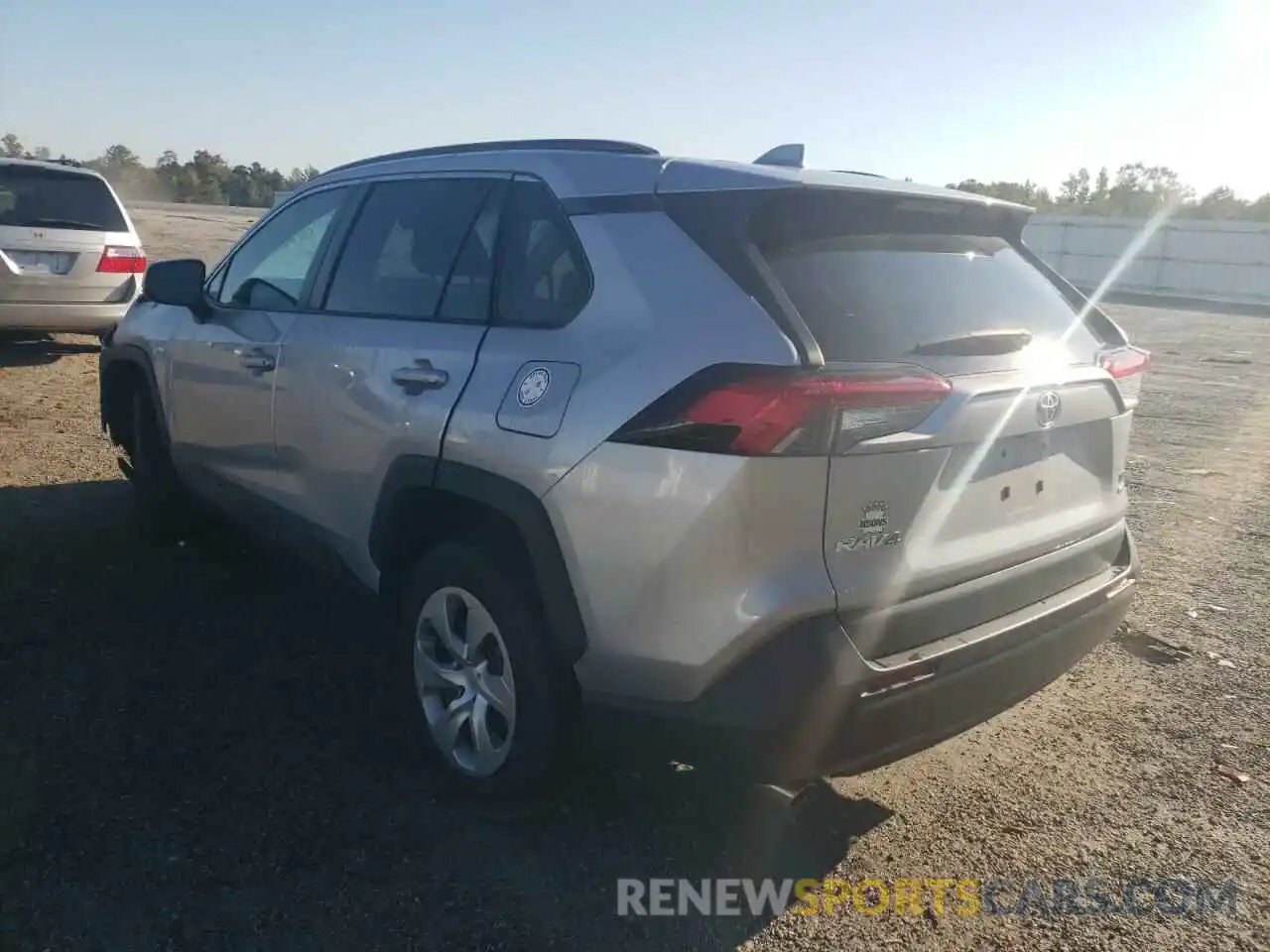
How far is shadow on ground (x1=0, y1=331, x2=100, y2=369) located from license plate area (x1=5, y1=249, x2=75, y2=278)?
0.79 meters

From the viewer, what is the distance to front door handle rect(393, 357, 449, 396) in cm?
322

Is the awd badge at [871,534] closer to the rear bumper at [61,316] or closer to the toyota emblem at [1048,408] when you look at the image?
the toyota emblem at [1048,408]

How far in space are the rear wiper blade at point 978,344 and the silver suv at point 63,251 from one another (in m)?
9.18

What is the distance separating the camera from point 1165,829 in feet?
10.6

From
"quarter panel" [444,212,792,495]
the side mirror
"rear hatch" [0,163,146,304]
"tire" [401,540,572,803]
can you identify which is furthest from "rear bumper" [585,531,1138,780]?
"rear hatch" [0,163,146,304]

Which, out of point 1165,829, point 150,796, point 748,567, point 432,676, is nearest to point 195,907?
point 150,796

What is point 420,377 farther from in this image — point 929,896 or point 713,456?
point 929,896

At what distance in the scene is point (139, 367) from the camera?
532 cm

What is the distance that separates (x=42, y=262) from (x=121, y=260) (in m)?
0.68

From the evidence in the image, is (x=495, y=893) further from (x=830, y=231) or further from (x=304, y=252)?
(x=304, y=252)

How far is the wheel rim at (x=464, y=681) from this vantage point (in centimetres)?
310

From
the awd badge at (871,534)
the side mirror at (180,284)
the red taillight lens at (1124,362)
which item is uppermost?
the side mirror at (180,284)

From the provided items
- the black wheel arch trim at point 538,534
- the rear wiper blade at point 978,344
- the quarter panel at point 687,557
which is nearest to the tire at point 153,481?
the black wheel arch trim at point 538,534

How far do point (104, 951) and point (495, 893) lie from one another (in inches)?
36.3
